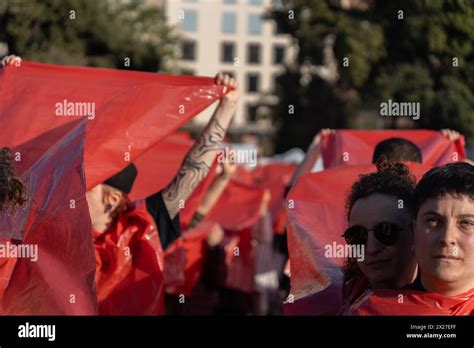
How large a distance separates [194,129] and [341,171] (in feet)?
145

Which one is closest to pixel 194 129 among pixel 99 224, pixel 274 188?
pixel 274 188

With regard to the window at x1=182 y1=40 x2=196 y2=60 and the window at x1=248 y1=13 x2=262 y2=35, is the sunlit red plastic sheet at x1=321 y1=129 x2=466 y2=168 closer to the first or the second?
the window at x1=182 y1=40 x2=196 y2=60

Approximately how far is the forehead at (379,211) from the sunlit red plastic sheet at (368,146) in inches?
94.5

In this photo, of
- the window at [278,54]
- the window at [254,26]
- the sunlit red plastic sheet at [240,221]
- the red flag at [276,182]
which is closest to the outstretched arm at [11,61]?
the sunlit red plastic sheet at [240,221]

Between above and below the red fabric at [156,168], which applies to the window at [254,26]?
above

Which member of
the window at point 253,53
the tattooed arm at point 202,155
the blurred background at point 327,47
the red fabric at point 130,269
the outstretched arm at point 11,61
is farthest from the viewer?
the window at point 253,53

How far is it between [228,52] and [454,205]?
7594cm

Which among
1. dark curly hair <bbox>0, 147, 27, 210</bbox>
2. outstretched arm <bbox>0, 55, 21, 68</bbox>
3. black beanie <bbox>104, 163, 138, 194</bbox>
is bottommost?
dark curly hair <bbox>0, 147, 27, 210</bbox>

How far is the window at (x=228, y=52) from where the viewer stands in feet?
256

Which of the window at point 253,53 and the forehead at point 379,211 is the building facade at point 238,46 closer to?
the window at point 253,53

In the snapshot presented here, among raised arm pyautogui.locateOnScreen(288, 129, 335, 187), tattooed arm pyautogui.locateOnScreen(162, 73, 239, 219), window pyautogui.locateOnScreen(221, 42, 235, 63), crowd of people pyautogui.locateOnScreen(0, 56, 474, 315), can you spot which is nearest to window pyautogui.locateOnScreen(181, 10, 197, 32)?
window pyautogui.locateOnScreen(221, 42, 235, 63)

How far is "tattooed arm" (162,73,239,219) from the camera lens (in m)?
5.49

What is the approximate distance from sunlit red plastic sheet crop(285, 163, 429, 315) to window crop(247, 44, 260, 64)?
74875 mm

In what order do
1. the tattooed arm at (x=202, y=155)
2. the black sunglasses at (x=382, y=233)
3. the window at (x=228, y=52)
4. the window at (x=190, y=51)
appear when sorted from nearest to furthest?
the black sunglasses at (x=382, y=233) → the tattooed arm at (x=202, y=155) → the window at (x=190, y=51) → the window at (x=228, y=52)
